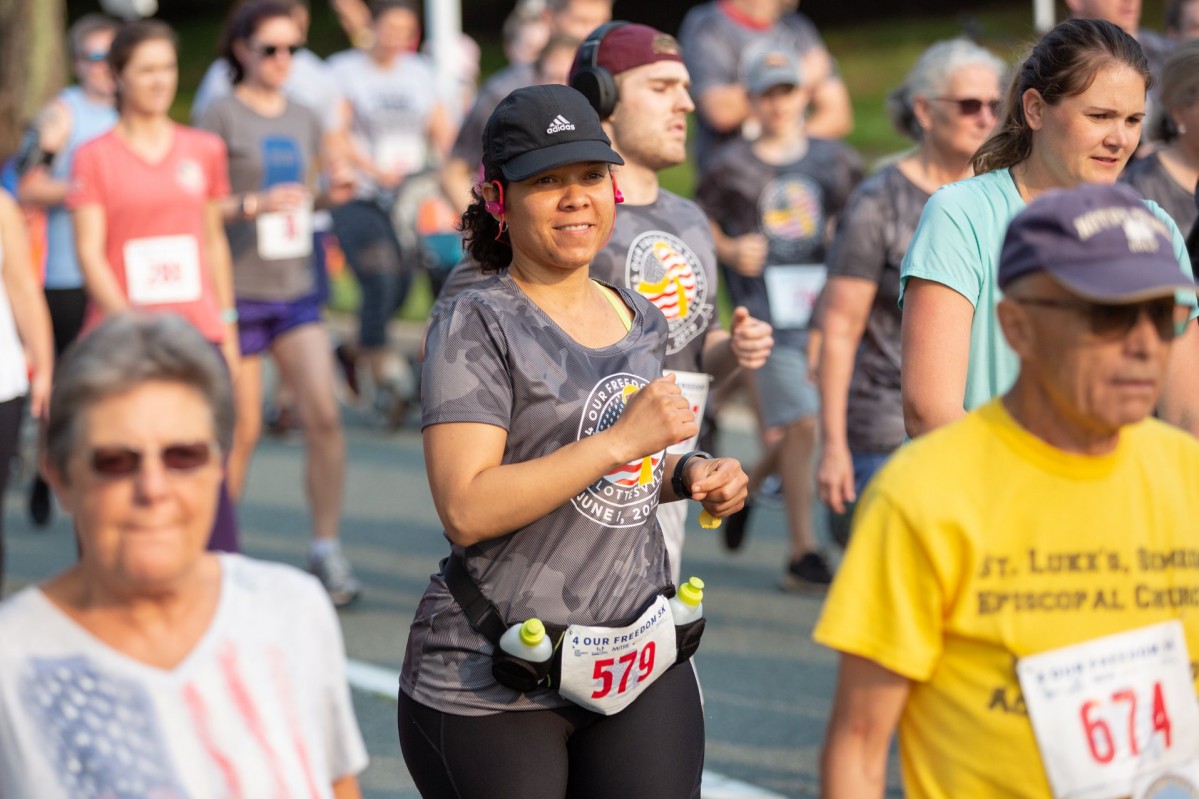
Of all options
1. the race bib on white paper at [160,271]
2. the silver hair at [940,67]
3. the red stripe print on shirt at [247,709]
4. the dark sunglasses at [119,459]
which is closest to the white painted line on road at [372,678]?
the race bib on white paper at [160,271]

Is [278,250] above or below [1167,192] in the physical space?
below

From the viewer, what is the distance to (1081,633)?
97.2 inches

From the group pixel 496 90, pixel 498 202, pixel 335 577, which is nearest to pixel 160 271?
pixel 335 577

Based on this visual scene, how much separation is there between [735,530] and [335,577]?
70.3 inches

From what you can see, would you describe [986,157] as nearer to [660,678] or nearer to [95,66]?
[660,678]

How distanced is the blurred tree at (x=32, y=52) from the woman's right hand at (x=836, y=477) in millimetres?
15086

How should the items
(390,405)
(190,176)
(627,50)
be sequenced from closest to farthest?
1. (627,50)
2. (190,176)
3. (390,405)

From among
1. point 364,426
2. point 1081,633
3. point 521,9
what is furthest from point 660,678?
point 521,9

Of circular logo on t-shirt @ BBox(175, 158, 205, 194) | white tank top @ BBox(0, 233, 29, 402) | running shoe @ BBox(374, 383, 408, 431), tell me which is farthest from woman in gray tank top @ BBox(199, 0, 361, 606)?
running shoe @ BBox(374, 383, 408, 431)

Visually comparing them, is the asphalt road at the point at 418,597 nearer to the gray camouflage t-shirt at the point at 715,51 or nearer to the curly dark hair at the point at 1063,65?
the gray camouflage t-shirt at the point at 715,51

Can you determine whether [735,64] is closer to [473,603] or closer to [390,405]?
[390,405]

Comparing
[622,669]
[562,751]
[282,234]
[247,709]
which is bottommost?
[562,751]

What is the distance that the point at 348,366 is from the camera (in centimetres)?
1245

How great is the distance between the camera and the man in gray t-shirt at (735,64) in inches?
364
